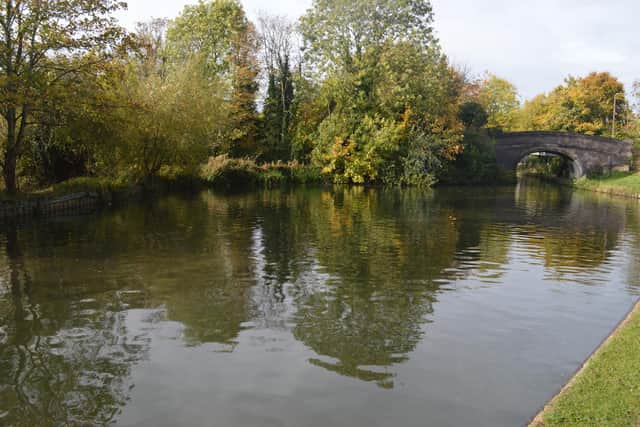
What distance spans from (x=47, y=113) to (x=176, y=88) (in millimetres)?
11300

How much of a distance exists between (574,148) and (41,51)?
52.2 meters

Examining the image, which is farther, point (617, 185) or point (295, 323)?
point (617, 185)

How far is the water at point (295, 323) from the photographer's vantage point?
6469mm

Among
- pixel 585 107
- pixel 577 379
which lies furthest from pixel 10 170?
pixel 585 107

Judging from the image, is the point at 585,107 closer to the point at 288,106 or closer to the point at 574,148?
the point at 574,148

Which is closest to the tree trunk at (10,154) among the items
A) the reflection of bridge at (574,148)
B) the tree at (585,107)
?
the reflection of bridge at (574,148)

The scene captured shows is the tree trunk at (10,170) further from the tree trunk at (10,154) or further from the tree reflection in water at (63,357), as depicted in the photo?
the tree reflection in water at (63,357)

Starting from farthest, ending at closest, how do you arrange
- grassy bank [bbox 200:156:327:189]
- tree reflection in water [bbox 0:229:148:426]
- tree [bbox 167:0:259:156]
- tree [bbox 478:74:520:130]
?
tree [bbox 478:74:520:130] < tree [bbox 167:0:259:156] < grassy bank [bbox 200:156:327:189] < tree reflection in water [bbox 0:229:148:426]

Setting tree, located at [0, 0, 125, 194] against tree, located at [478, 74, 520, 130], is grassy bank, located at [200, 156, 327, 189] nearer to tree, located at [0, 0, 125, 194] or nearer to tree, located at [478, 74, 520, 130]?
tree, located at [0, 0, 125, 194]

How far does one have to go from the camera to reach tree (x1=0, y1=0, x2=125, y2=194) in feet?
65.6

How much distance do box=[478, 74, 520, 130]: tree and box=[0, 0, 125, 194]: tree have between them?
208 ft

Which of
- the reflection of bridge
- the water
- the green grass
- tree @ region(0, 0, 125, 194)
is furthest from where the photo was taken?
the reflection of bridge

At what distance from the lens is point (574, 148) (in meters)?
57.2

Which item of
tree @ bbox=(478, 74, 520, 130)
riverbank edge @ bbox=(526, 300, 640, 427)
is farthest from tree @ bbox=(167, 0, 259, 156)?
riverbank edge @ bbox=(526, 300, 640, 427)
